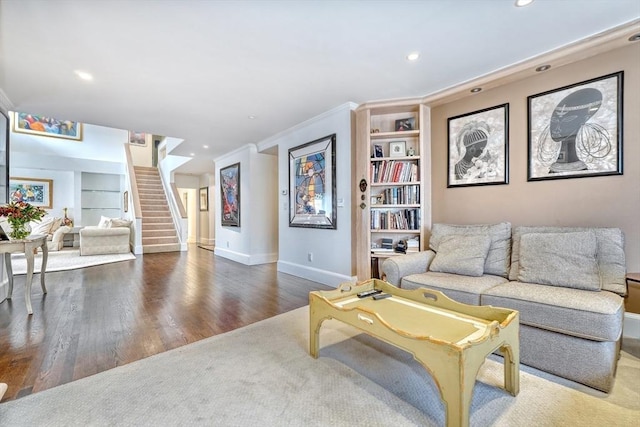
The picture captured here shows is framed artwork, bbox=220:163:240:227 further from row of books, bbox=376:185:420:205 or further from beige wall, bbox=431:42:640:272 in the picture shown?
beige wall, bbox=431:42:640:272

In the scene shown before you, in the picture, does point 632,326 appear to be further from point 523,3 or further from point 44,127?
point 44,127

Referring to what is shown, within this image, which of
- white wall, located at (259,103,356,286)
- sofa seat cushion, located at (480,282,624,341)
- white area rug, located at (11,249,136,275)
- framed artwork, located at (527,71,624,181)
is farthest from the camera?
white area rug, located at (11,249,136,275)

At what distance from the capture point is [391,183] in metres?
3.29

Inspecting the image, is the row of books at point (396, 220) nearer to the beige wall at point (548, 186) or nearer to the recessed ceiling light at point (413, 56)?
the beige wall at point (548, 186)

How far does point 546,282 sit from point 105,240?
779cm

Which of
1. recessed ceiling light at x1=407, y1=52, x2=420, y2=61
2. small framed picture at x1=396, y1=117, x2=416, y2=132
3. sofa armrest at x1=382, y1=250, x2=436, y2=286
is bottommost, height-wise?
sofa armrest at x1=382, y1=250, x2=436, y2=286

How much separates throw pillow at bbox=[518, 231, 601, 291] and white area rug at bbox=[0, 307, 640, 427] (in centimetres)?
57

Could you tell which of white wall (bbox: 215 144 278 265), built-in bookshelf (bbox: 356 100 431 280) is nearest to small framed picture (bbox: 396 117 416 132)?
built-in bookshelf (bbox: 356 100 431 280)

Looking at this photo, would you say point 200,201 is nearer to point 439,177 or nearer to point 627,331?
point 439,177

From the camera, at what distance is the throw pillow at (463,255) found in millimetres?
2375

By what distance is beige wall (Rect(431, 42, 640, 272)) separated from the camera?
6.91 feet

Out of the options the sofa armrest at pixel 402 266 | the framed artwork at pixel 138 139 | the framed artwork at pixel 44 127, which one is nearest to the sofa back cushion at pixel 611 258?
the sofa armrest at pixel 402 266

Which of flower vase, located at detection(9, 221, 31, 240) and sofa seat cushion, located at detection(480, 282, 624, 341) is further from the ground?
flower vase, located at detection(9, 221, 31, 240)

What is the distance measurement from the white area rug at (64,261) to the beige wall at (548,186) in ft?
19.9
